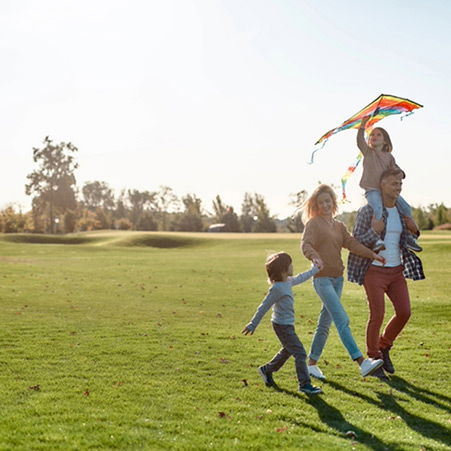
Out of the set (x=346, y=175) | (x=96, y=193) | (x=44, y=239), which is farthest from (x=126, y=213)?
(x=346, y=175)

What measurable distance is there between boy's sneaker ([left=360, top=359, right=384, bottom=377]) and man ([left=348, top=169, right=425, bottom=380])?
0.95 m

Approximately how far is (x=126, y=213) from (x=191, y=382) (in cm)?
12034

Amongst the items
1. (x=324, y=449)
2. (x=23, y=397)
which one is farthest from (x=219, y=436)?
(x=23, y=397)

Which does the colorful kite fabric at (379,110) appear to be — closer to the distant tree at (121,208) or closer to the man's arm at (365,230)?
the man's arm at (365,230)

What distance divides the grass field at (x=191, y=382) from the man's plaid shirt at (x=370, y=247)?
1.22m

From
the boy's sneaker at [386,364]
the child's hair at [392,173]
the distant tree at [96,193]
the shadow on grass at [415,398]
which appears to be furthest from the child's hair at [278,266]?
the distant tree at [96,193]

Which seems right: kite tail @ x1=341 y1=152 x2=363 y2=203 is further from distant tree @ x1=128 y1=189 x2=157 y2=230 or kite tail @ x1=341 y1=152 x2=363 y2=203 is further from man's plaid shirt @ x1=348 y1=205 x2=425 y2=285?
distant tree @ x1=128 y1=189 x2=157 y2=230

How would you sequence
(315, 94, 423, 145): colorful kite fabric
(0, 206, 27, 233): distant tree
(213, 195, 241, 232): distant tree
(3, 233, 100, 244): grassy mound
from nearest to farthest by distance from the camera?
(315, 94, 423, 145): colorful kite fabric, (3, 233, 100, 244): grassy mound, (0, 206, 27, 233): distant tree, (213, 195, 241, 232): distant tree

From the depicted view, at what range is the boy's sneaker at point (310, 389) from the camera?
7066mm

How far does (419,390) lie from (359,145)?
3.35 m

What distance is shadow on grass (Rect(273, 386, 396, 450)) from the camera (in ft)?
17.8

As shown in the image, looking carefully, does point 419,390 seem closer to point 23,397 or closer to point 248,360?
point 248,360

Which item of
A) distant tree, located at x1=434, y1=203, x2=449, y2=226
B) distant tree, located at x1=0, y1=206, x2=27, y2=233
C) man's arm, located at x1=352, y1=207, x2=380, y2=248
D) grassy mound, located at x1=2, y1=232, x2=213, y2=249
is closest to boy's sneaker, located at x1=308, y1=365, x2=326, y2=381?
man's arm, located at x1=352, y1=207, x2=380, y2=248

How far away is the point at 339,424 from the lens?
19.6ft
